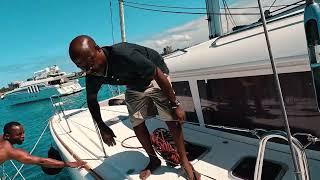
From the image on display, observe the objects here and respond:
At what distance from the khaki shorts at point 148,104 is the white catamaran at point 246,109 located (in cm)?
51

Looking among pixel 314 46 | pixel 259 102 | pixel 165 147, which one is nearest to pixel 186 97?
pixel 165 147

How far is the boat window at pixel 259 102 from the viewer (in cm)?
359

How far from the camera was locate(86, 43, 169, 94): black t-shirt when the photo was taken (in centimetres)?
334

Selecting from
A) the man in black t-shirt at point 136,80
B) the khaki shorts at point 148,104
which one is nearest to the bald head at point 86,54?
the man in black t-shirt at point 136,80


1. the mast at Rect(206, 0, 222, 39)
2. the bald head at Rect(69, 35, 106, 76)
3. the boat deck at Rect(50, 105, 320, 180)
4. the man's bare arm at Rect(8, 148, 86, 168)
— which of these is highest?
the mast at Rect(206, 0, 222, 39)

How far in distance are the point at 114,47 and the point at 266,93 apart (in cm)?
188

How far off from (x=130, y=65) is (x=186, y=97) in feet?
6.77

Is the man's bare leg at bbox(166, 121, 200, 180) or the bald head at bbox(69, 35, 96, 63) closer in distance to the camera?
the bald head at bbox(69, 35, 96, 63)

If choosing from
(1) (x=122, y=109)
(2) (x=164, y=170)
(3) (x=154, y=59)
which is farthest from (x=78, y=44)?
(1) (x=122, y=109)

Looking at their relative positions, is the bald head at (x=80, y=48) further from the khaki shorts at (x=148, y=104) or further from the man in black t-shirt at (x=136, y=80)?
the khaki shorts at (x=148, y=104)

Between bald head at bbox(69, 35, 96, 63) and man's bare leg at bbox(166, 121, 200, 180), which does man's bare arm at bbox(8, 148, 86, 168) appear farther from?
bald head at bbox(69, 35, 96, 63)

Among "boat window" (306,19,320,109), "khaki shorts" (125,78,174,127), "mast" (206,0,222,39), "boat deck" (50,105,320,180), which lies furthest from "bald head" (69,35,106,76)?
"mast" (206,0,222,39)

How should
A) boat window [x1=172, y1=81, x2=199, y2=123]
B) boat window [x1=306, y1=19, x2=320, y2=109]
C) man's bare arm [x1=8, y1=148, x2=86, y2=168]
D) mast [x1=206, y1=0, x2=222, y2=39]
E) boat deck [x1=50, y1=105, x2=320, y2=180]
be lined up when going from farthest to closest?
mast [x1=206, y1=0, x2=222, y2=39] → boat window [x1=172, y1=81, x2=199, y2=123] → man's bare arm [x1=8, y1=148, x2=86, y2=168] → boat deck [x1=50, y1=105, x2=320, y2=180] → boat window [x1=306, y1=19, x2=320, y2=109]

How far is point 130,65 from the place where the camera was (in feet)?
11.1
